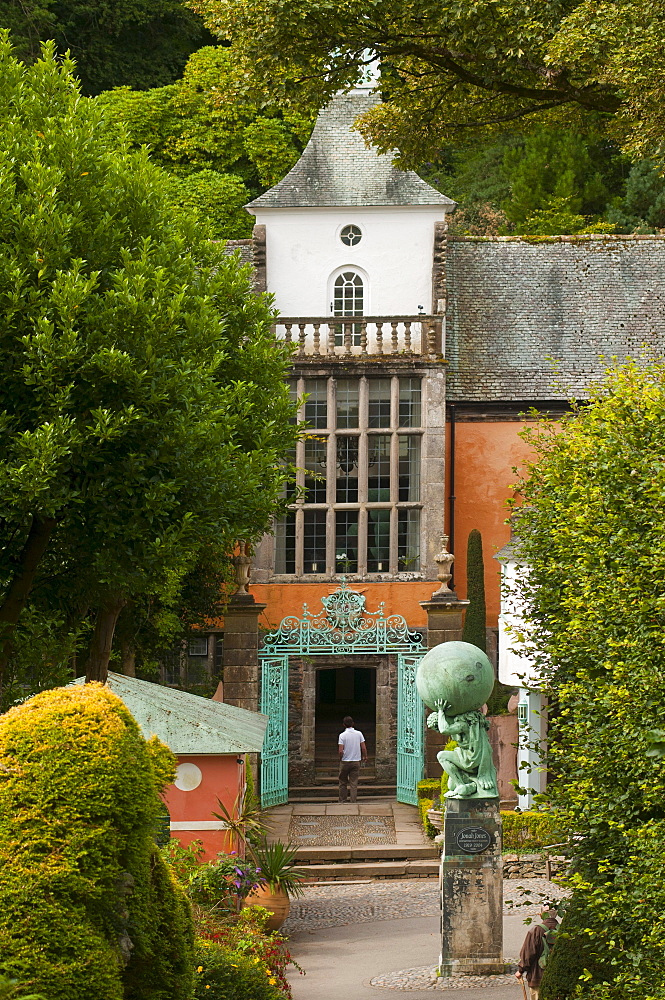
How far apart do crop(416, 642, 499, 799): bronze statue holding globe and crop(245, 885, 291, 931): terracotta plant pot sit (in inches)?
82.7

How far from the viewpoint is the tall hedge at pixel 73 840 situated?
5.92 meters

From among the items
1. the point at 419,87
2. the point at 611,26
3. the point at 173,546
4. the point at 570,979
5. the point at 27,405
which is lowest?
the point at 570,979

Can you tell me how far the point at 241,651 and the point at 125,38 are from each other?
25.2 metres

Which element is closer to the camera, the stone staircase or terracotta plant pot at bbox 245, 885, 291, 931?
terracotta plant pot at bbox 245, 885, 291, 931

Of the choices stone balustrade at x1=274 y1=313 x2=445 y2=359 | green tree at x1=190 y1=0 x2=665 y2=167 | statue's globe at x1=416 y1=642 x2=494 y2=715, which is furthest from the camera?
stone balustrade at x1=274 y1=313 x2=445 y2=359

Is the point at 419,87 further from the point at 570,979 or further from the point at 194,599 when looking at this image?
the point at 194,599

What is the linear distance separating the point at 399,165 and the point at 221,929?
8382mm

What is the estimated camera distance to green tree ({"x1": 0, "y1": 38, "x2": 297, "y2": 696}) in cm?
964

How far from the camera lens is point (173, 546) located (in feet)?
34.2

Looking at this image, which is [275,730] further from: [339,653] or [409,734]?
[409,734]

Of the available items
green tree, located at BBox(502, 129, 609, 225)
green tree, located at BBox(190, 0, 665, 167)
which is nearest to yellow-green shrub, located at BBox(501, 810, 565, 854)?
green tree, located at BBox(190, 0, 665, 167)

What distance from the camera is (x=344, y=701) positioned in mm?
35812

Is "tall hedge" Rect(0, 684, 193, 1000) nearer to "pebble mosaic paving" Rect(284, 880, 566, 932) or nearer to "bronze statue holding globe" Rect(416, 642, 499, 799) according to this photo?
"bronze statue holding globe" Rect(416, 642, 499, 799)

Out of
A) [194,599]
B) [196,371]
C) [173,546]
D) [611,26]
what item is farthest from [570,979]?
[194,599]
